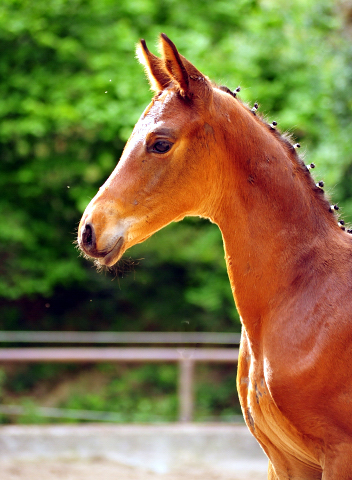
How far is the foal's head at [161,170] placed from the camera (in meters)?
2.01

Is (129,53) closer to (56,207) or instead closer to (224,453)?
(56,207)

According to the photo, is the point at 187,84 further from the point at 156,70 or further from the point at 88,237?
the point at 88,237

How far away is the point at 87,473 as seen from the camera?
5020 mm

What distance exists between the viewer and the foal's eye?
206 centimetres

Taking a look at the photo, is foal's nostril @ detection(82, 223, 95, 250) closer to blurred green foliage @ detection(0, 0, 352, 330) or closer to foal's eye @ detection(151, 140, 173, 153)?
foal's eye @ detection(151, 140, 173, 153)

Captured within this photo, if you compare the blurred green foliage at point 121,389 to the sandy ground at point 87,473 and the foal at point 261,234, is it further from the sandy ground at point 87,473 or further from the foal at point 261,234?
the foal at point 261,234

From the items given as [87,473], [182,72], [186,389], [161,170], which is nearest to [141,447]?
[87,473]

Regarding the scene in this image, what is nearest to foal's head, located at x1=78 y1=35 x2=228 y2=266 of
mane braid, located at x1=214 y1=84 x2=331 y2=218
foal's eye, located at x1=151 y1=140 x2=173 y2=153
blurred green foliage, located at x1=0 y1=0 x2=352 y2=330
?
foal's eye, located at x1=151 y1=140 x2=173 y2=153

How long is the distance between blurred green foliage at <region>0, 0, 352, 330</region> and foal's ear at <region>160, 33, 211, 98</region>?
5094 mm

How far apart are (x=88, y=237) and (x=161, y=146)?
16.7 inches

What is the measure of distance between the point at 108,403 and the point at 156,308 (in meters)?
1.60

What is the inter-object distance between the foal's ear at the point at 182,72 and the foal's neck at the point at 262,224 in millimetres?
182

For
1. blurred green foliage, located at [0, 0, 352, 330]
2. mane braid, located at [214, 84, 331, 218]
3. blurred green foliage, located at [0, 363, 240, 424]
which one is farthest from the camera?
blurred green foliage, located at [0, 363, 240, 424]

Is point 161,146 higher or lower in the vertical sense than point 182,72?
lower
